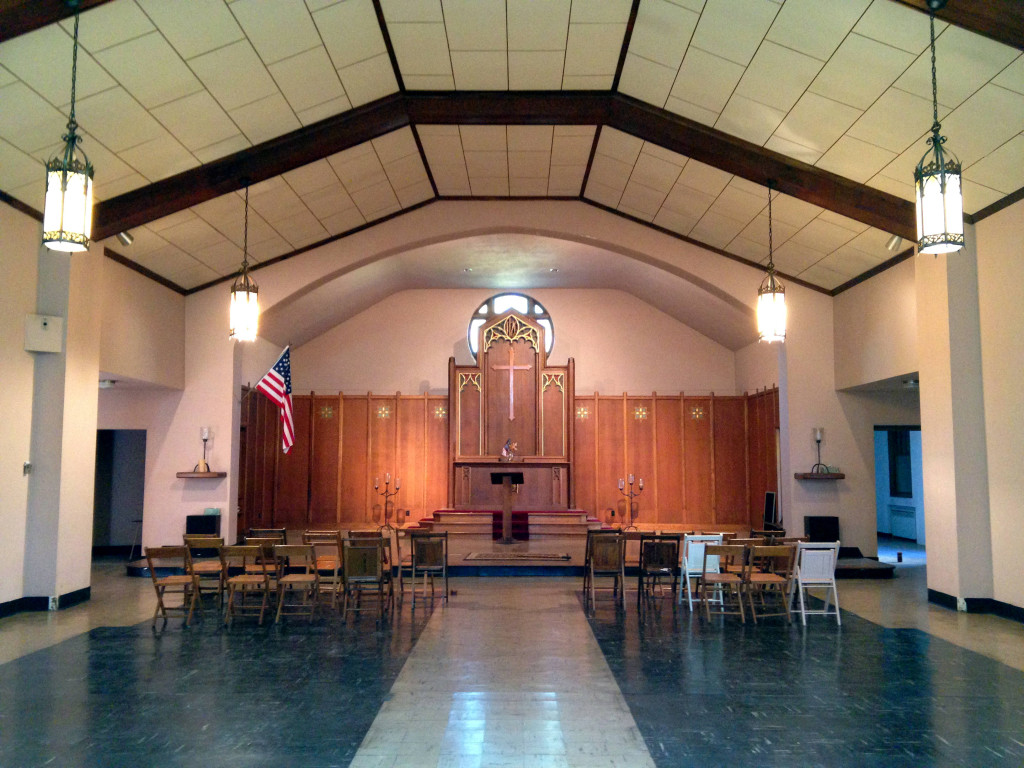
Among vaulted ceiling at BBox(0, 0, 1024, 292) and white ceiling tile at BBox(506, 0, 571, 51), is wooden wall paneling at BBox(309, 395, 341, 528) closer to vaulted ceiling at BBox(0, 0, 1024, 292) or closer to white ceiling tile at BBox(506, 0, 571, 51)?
vaulted ceiling at BBox(0, 0, 1024, 292)

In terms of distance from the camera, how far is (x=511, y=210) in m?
12.8

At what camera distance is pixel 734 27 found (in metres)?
7.02

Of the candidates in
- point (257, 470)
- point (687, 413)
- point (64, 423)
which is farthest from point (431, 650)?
point (687, 413)

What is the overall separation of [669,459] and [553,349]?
133 inches

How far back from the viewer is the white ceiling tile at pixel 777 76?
23.4ft

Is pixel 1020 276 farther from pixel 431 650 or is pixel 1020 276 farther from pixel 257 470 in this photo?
pixel 257 470

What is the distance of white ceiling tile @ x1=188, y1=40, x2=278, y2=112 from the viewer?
23.7ft

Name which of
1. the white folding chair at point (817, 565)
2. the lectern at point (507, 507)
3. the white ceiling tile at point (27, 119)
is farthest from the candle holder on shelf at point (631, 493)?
the white ceiling tile at point (27, 119)

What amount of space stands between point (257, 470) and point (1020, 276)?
487 inches

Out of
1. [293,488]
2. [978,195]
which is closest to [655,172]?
[978,195]

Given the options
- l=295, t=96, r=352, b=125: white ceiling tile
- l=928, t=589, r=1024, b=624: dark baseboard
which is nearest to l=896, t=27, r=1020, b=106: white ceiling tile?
l=928, t=589, r=1024, b=624: dark baseboard

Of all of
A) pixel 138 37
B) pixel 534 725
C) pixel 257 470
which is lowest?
pixel 534 725

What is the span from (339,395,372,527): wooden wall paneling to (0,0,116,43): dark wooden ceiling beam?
1135 cm

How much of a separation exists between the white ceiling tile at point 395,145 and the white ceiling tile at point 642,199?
3.11 metres
